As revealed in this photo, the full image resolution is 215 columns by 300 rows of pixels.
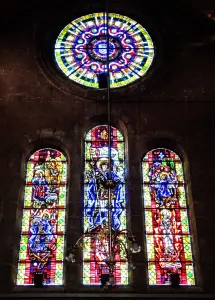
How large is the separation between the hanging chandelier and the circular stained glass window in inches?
29.3

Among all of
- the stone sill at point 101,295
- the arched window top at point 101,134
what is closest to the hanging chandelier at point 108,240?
the stone sill at point 101,295

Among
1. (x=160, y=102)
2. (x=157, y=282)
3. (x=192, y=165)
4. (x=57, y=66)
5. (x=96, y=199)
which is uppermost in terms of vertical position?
(x=57, y=66)

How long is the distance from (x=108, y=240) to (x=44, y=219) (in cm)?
369

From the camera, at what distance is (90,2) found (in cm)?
1642

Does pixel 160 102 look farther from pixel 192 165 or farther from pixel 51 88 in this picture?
pixel 51 88

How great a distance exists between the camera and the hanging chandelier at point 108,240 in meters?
9.24

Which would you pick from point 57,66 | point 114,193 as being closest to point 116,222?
point 114,193

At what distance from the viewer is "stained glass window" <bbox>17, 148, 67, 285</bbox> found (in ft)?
39.6

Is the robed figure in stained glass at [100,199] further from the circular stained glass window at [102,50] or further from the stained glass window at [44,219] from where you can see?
the circular stained glass window at [102,50]

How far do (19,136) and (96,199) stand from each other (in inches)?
103

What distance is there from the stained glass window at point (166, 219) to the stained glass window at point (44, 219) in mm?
2103

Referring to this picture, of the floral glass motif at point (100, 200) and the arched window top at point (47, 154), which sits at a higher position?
the arched window top at point (47, 154)

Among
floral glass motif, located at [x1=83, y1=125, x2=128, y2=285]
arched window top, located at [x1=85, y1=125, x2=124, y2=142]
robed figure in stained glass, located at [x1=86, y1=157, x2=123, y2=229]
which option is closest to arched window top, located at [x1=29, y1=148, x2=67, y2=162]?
floral glass motif, located at [x1=83, y1=125, x2=128, y2=285]

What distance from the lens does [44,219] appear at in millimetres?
12797
